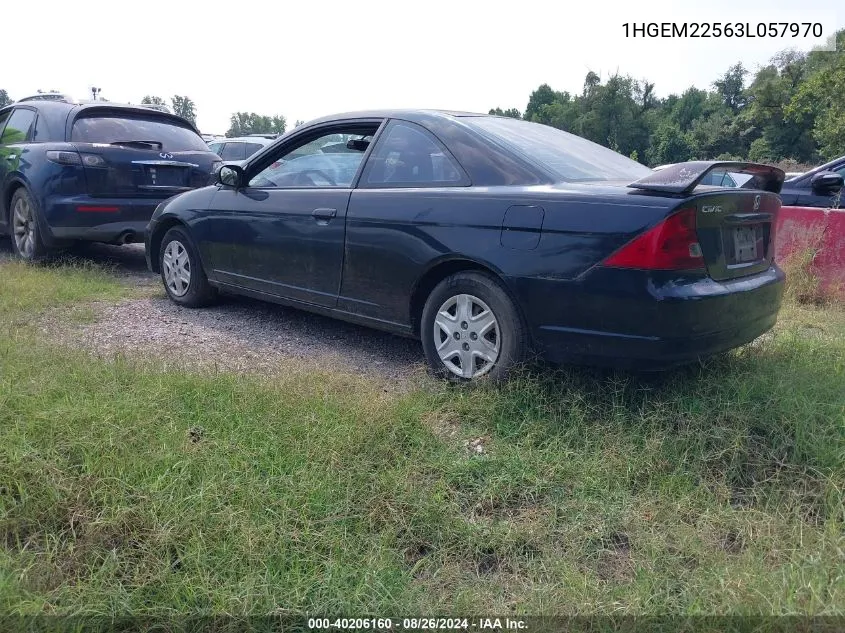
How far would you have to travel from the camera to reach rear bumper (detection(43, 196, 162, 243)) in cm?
633

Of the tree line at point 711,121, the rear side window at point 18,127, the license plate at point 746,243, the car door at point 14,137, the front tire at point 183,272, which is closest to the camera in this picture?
the license plate at point 746,243

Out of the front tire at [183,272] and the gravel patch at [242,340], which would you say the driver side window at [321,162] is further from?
the gravel patch at [242,340]

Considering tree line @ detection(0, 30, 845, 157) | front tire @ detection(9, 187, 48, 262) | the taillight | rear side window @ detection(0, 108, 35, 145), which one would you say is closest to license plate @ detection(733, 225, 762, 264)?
the taillight

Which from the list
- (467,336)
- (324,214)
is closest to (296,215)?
(324,214)

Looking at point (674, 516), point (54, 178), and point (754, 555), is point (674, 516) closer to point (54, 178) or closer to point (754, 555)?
point (754, 555)

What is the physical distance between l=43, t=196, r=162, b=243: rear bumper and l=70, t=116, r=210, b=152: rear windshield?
63cm

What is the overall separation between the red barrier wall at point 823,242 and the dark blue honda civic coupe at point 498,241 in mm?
2317

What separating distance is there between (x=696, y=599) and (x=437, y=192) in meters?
2.33

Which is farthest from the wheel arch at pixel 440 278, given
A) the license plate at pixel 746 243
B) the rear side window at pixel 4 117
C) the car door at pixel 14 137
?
the rear side window at pixel 4 117

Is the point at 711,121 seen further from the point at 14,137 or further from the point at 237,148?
the point at 14,137

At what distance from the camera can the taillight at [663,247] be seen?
2.92 m

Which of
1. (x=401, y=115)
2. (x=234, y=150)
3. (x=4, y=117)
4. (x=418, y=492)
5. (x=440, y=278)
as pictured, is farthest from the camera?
(x=234, y=150)

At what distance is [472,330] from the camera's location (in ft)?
11.6

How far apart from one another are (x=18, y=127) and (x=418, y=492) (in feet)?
22.1
